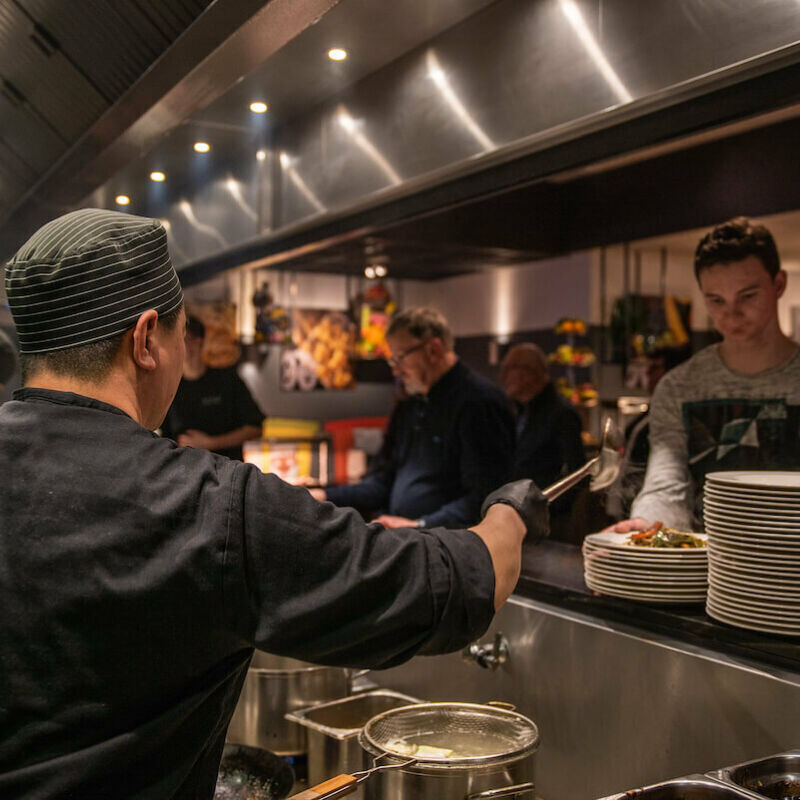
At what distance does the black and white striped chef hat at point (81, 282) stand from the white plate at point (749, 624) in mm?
1029

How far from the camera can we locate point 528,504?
4.17 feet

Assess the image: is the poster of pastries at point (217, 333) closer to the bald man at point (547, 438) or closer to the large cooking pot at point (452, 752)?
the bald man at point (547, 438)

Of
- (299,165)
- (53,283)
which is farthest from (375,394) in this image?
(53,283)

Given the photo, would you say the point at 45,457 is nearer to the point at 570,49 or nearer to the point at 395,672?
the point at 395,672

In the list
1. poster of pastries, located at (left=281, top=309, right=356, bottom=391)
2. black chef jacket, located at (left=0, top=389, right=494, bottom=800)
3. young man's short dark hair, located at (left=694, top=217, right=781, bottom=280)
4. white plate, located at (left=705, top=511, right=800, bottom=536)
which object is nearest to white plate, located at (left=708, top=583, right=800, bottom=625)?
white plate, located at (left=705, top=511, right=800, bottom=536)

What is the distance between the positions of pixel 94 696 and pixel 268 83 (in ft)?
8.11

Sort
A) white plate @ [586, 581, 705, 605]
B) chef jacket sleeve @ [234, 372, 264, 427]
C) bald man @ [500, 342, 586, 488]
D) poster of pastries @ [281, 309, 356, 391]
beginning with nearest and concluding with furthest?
white plate @ [586, 581, 705, 605]
bald man @ [500, 342, 586, 488]
chef jacket sleeve @ [234, 372, 264, 427]
poster of pastries @ [281, 309, 356, 391]

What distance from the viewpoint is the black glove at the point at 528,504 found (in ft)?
4.14

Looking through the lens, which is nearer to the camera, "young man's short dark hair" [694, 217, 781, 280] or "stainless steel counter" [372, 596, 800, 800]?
"stainless steel counter" [372, 596, 800, 800]

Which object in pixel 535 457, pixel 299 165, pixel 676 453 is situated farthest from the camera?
pixel 535 457

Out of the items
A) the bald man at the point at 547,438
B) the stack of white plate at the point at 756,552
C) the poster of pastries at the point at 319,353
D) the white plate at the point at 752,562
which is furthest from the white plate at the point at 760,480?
the poster of pastries at the point at 319,353

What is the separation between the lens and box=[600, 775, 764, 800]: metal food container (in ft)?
3.68

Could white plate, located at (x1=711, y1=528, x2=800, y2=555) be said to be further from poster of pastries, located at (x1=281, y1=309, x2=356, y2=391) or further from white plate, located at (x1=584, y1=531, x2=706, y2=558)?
poster of pastries, located at (x1=281, y1=309, x2=356, y2=391)

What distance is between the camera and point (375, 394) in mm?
8406
